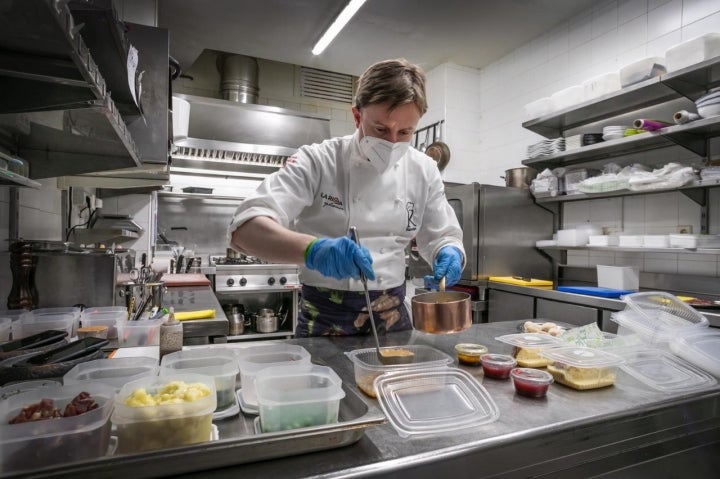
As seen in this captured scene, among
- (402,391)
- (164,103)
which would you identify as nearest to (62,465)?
(402,391)

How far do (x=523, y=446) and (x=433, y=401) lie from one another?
8.5 inches

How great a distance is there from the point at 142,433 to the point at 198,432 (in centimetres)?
9

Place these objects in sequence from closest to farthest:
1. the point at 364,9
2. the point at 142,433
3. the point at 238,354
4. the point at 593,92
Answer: the point at 142,433, the point at 238,354, the point at 593,92, the point at 364,9

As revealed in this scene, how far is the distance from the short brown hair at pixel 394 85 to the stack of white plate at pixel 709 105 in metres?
2.22

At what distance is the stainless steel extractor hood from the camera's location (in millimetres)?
4781

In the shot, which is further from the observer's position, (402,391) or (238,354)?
(238,354)

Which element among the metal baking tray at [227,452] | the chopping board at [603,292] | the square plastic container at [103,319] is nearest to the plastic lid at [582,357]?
the metal baking tray at [227,452]

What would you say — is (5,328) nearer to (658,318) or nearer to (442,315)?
(442,315)

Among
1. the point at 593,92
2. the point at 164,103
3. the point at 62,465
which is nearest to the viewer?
the point at 62,465

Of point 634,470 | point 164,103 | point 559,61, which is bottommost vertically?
point 634,470

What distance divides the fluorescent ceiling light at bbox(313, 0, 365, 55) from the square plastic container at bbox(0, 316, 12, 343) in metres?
3.54

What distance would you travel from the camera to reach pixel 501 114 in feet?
16.0

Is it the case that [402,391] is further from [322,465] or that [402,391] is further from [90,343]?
[90,343]

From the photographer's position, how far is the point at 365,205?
1.71m
